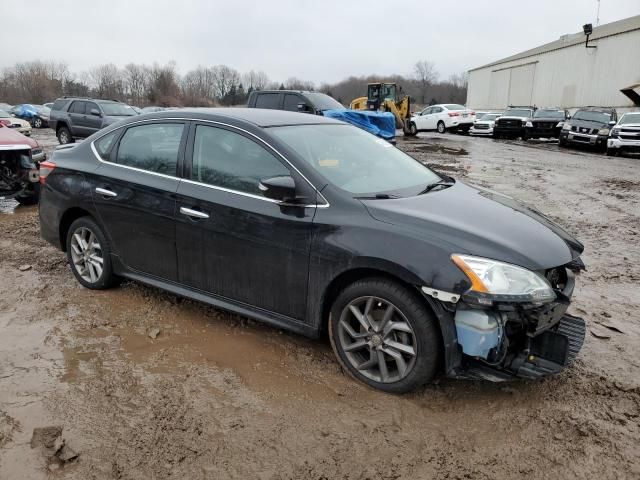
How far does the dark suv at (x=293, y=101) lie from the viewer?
13336mm

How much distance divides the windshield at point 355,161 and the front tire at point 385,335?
0.71 metres

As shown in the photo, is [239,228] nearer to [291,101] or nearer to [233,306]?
[233,306]

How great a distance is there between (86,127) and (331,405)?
16.9 m

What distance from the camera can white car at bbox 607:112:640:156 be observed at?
17.5 meters

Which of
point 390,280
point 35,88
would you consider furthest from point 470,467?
point 35,88

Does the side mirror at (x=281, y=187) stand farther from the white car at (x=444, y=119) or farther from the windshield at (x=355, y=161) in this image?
the white car at (x=444, y=119)

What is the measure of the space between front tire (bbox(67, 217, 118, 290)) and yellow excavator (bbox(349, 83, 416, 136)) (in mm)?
21300

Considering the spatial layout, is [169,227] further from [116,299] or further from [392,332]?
[392,332]

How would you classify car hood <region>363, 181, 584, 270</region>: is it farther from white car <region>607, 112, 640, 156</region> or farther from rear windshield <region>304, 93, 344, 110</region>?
white car <region>607, 112, 640, 156</region>

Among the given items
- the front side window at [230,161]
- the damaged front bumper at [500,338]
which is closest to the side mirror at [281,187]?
the front side window at [230,161]

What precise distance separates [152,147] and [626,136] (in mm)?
18345

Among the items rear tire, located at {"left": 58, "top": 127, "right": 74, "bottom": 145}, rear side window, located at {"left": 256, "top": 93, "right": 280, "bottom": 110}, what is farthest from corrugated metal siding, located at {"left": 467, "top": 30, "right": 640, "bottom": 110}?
rear tire, located at {"left": 58, "top": 127, "right": 74, "bottom": 145}

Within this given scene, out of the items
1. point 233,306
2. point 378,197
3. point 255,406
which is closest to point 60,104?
point 233,306

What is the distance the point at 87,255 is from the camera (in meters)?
4.56
